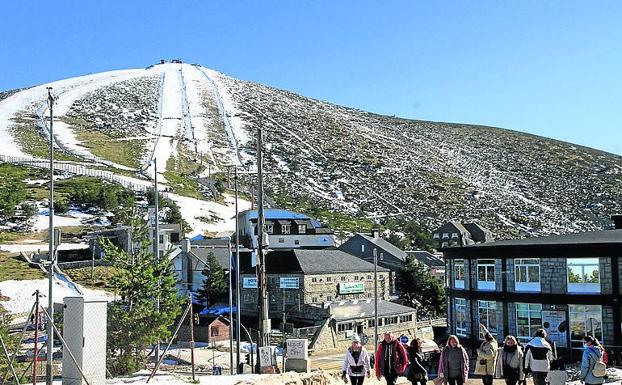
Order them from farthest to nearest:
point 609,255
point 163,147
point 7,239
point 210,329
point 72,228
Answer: point 163,147, point 72,228, point 7,239, point 210,329, point 609,255

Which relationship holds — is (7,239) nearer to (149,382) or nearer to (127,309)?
(127,309)

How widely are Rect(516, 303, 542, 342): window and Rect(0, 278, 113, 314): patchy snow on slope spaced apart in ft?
115

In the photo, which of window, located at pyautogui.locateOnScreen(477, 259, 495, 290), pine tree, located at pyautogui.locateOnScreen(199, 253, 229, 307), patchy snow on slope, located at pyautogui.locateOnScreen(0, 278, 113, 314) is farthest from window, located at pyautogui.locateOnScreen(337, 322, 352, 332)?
Answer: patchy snow on slope, located at pyautogui.locateOnScreen(0, 278, 113, 314)

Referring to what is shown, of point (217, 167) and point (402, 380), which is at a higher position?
point (217, 167)

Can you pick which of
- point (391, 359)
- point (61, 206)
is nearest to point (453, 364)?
point (391, 359)

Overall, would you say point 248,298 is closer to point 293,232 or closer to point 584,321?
point 293,232

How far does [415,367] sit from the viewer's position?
15641 millimetres

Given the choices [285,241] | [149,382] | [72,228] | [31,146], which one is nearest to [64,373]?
[149,382]

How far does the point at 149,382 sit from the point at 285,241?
2885 inches

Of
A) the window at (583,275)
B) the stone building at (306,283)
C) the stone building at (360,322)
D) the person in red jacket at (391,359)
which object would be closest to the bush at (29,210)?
the stone building at (306,283)

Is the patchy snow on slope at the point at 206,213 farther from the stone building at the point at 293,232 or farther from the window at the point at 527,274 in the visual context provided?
the window at the point at 527,274

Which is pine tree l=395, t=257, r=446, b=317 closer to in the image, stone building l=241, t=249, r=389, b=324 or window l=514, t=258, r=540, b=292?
stone building l=241, t=249, r=389, b=324

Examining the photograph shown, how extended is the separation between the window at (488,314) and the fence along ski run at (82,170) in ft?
315

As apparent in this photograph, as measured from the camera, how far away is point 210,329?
53.1 meters
